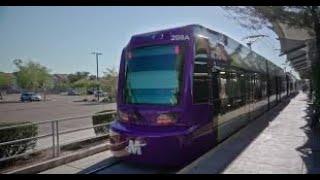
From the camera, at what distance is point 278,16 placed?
12.2 meters

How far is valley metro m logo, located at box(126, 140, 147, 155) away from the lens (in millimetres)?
7895

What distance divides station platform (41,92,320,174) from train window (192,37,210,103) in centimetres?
132

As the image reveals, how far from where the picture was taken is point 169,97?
8.14 meters

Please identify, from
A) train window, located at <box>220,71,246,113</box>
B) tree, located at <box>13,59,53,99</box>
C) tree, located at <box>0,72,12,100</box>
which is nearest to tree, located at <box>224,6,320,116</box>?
train window, located at <box>220,71,246,113</box>

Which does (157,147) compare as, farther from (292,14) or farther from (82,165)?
(292,14)

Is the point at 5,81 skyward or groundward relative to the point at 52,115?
skyward

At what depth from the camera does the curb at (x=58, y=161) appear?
814 centimetres

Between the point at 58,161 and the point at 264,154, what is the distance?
16.2ft

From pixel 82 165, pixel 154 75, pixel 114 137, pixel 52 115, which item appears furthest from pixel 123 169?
pixel 52 115

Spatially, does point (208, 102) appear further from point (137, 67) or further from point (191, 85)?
point (137, 67)

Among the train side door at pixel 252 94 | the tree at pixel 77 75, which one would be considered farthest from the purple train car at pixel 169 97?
the tree at pixel 77 75

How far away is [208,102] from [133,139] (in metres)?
2.08
